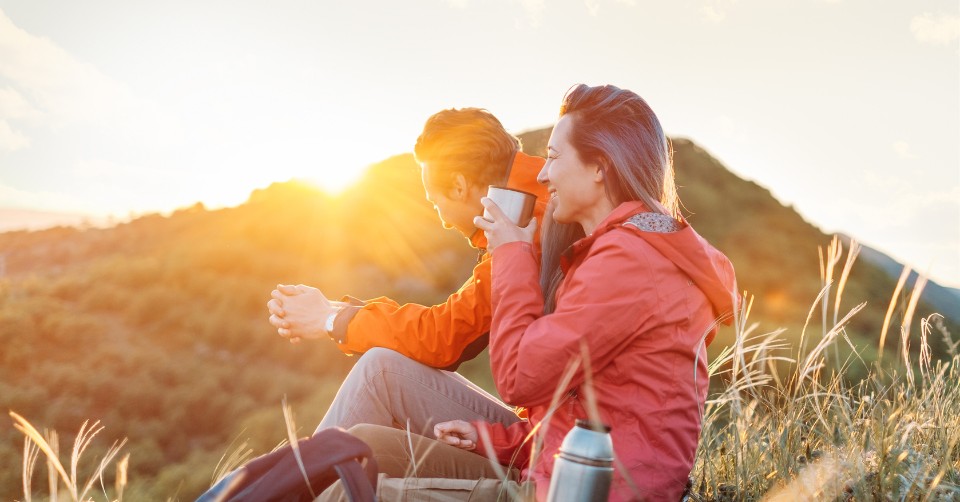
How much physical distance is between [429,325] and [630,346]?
0.81m

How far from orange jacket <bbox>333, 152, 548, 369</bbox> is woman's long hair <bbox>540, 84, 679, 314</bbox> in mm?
417

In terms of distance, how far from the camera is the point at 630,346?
142 cm

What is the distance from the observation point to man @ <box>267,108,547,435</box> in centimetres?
203

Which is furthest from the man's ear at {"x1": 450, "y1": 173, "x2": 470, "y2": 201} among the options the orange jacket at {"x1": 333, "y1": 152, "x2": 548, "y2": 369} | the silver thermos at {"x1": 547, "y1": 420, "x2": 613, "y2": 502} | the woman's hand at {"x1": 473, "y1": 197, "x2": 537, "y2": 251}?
the silver thermos at {"x1": 547, "y1": 420, "x2": 613, "y2": 502}

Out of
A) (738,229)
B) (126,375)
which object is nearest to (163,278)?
(126,375)

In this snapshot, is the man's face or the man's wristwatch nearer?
the man's wristwatch

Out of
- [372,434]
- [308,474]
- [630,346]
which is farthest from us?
[372,434]

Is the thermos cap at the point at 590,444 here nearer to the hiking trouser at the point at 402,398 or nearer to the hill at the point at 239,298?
the hiking trouser at the point at 402,398

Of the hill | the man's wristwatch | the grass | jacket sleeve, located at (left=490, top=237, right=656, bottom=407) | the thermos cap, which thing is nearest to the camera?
the thermos cap

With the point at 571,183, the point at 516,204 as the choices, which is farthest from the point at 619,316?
the point at 516,204

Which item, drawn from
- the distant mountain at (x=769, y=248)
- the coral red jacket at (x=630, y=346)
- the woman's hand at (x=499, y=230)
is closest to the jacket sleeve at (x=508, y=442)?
the coral red jacket at (x=630, y=346)

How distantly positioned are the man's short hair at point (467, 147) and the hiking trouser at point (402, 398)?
0.65 meters

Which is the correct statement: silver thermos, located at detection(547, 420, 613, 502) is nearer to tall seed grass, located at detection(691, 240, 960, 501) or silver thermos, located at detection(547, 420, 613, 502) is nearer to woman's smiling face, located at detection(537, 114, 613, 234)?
tall seed grass, located at detection(691, 240, 960, 501)

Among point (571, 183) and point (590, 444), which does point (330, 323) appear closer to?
point (571, 183)
